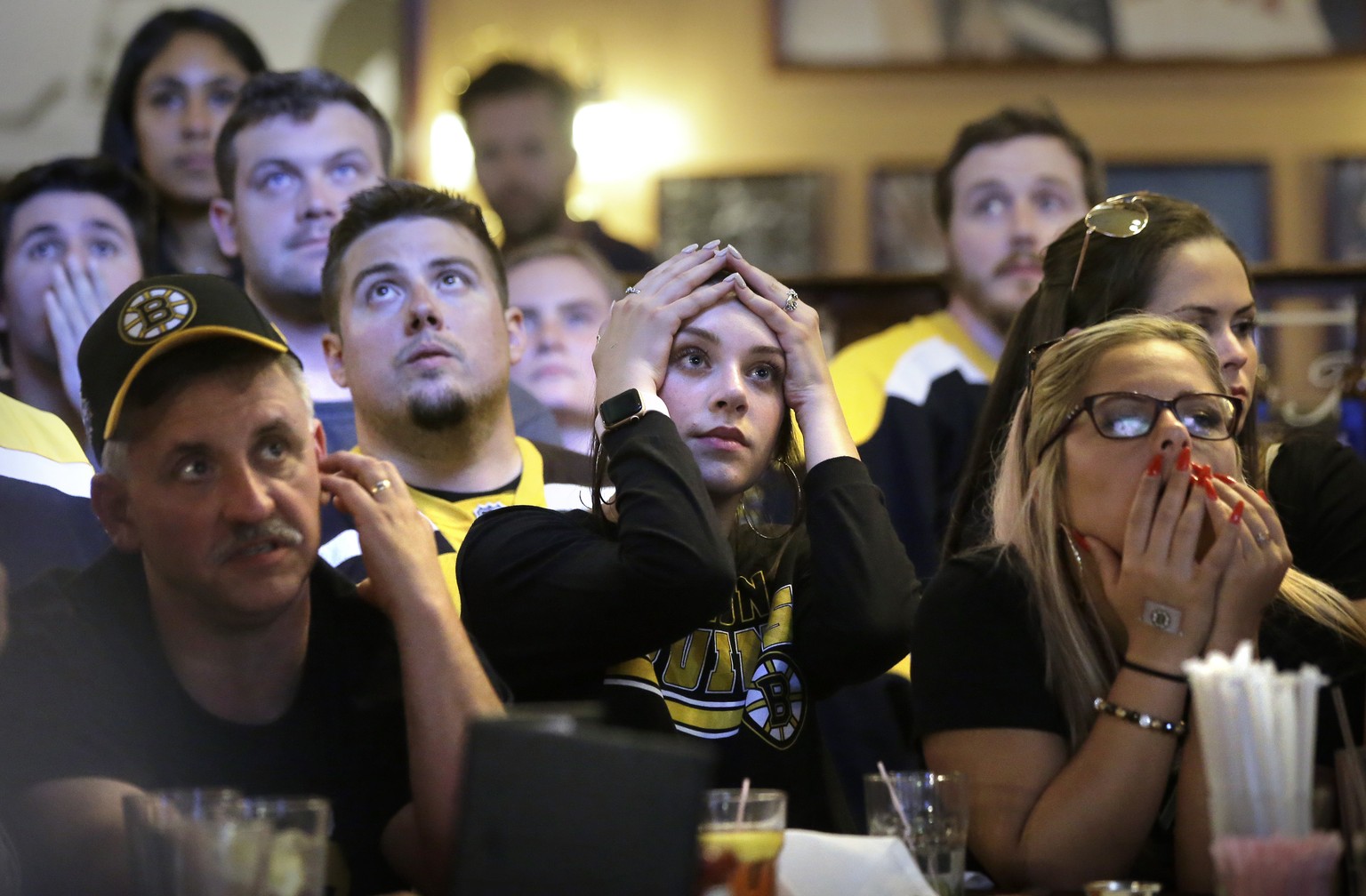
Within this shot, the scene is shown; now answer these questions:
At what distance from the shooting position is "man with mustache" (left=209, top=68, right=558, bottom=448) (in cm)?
267

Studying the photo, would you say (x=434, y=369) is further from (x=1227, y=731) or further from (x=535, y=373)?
(x=1227, y=731)

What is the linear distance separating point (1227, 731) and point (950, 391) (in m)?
1.88

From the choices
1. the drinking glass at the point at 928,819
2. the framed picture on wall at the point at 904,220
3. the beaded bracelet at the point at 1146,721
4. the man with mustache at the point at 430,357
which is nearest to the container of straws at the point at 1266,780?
the drinking glass at the point at 928,819

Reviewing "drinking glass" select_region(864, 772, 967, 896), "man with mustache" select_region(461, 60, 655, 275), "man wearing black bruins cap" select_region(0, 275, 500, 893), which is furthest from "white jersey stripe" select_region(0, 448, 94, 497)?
"man with mustache" select_region(461, 60, 655, 275)

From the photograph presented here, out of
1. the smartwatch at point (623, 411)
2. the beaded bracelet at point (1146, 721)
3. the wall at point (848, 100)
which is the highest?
the wall at point (848, 100)

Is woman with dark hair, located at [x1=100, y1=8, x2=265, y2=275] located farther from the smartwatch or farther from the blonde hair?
the blonde hair

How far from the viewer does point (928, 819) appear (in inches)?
46.6

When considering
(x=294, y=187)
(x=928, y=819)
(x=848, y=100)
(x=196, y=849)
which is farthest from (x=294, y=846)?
(x=848, y=100)

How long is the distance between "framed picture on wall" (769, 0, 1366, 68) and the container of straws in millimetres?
4739

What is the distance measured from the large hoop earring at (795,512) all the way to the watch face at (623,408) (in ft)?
0.85

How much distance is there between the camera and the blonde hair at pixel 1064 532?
1.47m

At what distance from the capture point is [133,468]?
1.46 metres

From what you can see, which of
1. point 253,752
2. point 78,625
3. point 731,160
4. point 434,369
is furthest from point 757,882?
point 731,160

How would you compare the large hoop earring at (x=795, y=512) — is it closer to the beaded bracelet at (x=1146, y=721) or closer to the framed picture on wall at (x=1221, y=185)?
the beaded bracelet at (x=1146, y=721)
